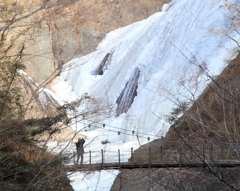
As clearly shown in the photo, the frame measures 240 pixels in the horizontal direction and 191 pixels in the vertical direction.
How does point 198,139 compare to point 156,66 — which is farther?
point 156,66

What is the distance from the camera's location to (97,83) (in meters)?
27.2

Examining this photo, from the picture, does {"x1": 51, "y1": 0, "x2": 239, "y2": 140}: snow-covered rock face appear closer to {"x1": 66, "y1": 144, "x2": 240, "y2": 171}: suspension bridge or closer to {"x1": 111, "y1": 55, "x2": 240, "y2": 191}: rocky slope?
{"x1": 111, "y1": 55, "x2": 240, "y2": 191}: rocky slope

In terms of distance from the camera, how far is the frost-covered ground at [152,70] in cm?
1853

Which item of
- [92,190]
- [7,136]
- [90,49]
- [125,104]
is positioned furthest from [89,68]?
[7,136]

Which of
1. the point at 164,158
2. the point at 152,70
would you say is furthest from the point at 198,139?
the point at 152,70

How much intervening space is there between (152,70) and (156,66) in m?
0.33

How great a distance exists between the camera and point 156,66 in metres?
23.2

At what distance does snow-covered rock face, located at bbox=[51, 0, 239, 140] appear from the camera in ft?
62.1

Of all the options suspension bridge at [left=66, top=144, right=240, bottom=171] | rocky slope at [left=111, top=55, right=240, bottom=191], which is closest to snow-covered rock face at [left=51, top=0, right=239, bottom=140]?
rocky slope at [left=111, top=55, right=240, bottom=191]

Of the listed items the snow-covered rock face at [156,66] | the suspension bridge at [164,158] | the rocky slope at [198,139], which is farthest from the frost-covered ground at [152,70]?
the suspension bridge at [164,158]

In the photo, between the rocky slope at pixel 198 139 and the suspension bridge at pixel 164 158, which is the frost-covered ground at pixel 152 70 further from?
the suspension bridge at pixel 164 158

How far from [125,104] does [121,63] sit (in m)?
4.75

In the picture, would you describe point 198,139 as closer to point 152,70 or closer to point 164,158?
point 164,158

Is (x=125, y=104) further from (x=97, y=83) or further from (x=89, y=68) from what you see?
(x=89, y=68)
